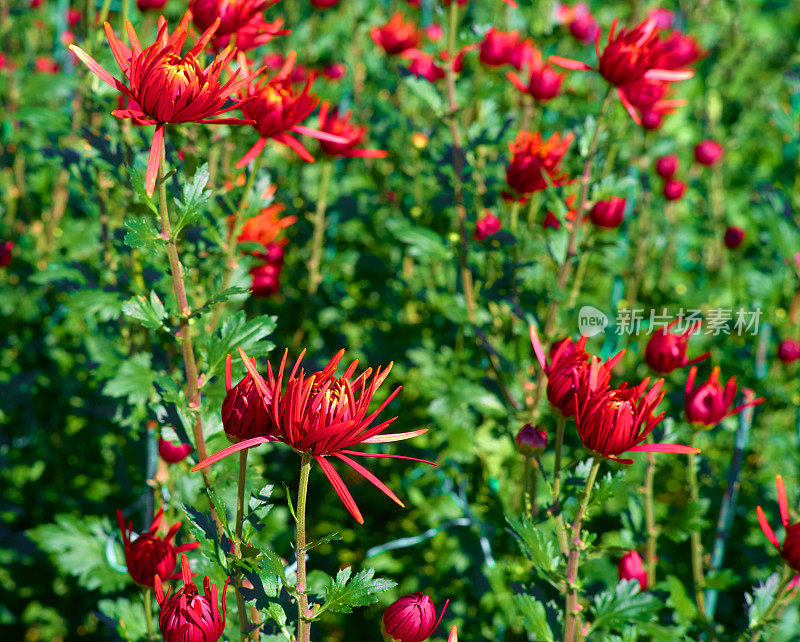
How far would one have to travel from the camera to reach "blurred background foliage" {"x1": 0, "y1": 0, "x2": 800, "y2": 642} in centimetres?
152

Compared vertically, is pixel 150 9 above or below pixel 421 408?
above

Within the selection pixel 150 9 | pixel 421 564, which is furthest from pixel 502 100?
pixel 421 564

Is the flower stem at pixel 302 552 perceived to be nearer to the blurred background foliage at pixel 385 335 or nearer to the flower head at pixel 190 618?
the flower head at pixel 190 618

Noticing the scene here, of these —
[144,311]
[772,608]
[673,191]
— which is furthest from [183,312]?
[673,191]

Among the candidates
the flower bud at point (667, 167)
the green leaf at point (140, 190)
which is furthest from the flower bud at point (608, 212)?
the green leaf at point (140, 190)

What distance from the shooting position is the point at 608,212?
5.19ft

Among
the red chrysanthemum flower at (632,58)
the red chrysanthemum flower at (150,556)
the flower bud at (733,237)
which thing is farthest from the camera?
the flower bud at (733,237)

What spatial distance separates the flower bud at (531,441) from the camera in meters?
1.15

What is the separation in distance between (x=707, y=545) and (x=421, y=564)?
74 cm

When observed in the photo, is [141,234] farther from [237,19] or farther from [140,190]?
[237,19]

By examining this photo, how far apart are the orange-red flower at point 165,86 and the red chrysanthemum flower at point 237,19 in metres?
0.30

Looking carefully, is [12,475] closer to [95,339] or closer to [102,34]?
[95,339]

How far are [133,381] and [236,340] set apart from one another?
460 millimetres

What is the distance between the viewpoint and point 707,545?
5.76 feet
